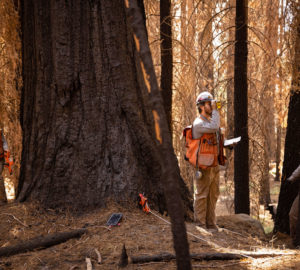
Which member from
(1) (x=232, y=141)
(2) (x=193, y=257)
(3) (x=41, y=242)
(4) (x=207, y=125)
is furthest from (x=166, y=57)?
(2) (x=193, y=257)

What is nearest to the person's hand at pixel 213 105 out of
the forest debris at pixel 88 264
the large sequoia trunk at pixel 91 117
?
the large sequoia trunk at pixel 91 117

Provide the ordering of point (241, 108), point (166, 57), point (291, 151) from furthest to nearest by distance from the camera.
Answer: point (241, 108) → point (166, 57) → point (291, 151)

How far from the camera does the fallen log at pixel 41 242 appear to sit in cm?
370

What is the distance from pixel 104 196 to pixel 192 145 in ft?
5.16

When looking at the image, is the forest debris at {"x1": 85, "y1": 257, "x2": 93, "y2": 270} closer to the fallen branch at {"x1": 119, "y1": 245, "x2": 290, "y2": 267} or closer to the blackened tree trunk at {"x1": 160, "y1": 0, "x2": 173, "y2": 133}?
the fallen branch at {"x1": 119, "y1": 245, "x2": 290, "y2": 267}

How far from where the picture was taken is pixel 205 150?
543cm

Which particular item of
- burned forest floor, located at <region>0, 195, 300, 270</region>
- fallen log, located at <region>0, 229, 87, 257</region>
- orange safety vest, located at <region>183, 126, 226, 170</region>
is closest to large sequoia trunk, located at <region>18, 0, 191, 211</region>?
burned forest floor, located at <region>0, 195, 300, 270</region>

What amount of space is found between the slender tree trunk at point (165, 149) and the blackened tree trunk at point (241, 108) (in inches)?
211

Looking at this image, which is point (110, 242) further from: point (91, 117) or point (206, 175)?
point (206, 175)

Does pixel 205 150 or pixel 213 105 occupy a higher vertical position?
pixel 213 105

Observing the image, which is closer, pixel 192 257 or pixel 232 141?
pixel 192 257

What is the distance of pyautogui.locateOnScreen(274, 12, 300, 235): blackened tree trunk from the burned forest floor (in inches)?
93.7

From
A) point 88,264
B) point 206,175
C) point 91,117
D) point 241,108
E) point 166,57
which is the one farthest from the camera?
point 241,108

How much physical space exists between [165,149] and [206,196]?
10.9ft
